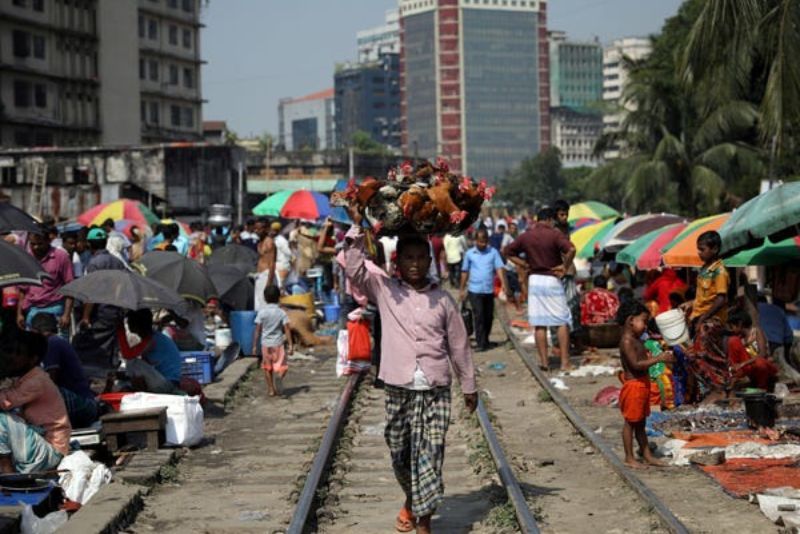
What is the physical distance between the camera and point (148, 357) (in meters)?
12.4

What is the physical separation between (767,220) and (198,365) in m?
7.00

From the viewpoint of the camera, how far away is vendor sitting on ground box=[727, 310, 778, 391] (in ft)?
40.9

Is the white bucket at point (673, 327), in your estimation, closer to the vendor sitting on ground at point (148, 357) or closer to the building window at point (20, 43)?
the vendor sitting on ground at point (148, 357)

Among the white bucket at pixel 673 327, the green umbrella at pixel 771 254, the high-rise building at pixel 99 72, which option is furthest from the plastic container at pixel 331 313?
the high-rise building at pixel 99 72

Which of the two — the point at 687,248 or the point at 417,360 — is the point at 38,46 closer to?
the point at 687,248

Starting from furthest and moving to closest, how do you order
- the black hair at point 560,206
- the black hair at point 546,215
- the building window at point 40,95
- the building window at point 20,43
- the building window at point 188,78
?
the building window at point 188,78
the building window at point 40,95
the building window at point 20,43
the black hair at point 560,206
the black hair at point 546,215

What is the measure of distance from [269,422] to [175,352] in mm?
1480

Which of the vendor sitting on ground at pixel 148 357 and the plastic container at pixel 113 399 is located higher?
the vendor sitting on ground at pixel 148 357

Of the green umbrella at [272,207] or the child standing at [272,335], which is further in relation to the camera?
the green umbrella at [272,207]

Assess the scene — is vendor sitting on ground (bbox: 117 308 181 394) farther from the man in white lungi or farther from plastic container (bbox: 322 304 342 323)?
plastic container (bbox: 322 304 342 323)

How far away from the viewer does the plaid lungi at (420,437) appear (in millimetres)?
7828

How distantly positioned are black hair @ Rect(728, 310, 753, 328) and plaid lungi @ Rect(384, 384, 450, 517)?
5.75 meters

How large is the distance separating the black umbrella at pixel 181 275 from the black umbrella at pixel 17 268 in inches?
144

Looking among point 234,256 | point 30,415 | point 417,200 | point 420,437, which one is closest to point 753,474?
point 420,437
